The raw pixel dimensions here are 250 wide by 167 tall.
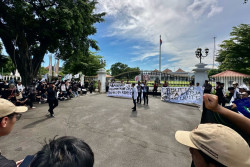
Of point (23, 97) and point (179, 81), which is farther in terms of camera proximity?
point (179, 81)

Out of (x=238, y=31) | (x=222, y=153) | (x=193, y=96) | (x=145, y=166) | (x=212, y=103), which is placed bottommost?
(x=145, y=166)

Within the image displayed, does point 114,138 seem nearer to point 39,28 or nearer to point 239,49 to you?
point 39,28

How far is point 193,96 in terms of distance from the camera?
10023 millimetres

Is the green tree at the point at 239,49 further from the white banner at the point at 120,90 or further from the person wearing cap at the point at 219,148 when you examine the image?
the person wearing cap at the point at 219,148

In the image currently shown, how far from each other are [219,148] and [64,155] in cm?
94

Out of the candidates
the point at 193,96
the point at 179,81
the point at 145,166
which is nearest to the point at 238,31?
the point at 179,81

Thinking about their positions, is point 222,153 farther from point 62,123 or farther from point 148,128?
point 62,123

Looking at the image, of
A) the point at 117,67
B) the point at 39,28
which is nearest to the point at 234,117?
the point at 39,28

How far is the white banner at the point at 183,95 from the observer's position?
978 centimetres

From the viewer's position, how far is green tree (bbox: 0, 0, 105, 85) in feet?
34.1

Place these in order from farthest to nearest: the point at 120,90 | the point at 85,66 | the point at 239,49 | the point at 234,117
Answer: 1. the point at 85,66
2. the point at 239,49
3. the point at 120,90
4. the point at 234,117

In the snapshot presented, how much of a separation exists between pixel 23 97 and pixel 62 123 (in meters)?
4.70

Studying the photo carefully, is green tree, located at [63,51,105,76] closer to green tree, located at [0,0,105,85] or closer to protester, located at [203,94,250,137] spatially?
green tree, located at [0,0,105,85]

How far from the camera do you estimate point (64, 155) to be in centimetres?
74
